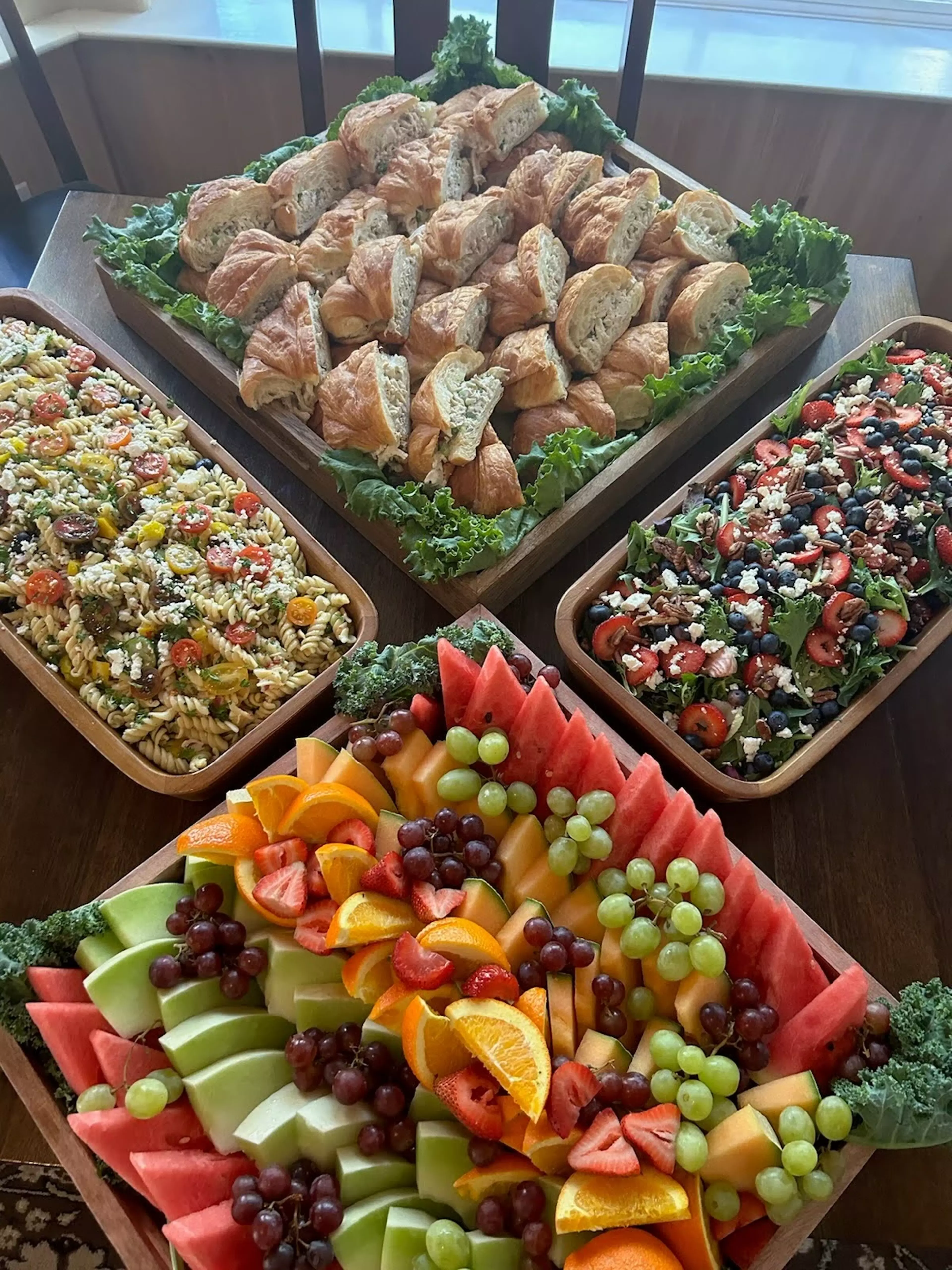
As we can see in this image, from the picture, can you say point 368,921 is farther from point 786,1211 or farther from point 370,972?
point 786,1211

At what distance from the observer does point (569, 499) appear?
189cm

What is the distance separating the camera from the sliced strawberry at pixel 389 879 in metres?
1.33

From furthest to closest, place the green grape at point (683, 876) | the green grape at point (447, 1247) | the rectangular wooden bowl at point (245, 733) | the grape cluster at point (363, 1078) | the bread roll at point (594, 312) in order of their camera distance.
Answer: the bread roll at point (594, 312) → the rectangular wooden bowl at point (245, 733) → the green grape at point (683, 876) → the grape cluster at point (363, 1078) → the green grape at point (447, 1247)

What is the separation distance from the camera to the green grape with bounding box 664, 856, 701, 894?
131cm

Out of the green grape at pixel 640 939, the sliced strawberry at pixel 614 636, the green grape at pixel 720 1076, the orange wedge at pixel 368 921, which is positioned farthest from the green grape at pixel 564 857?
the sliced strawberry at pixel 614 636

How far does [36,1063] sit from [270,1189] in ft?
1.42

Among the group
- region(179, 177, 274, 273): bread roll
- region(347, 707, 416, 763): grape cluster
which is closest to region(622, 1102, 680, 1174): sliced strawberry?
region(347, 707, 416, 763): grape cluster

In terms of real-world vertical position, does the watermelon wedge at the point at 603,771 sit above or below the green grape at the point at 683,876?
above

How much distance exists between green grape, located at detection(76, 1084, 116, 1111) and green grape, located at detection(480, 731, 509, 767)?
732 millimetres

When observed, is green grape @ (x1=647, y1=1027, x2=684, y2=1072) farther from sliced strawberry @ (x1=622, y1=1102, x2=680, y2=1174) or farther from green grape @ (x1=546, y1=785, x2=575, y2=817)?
green grape @ (x1=546, y1=785, x2=575, y2=817)

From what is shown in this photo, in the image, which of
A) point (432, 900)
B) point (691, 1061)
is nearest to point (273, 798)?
point (432, 900)

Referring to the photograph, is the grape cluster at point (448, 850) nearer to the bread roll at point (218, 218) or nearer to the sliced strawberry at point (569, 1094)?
the sliced strawberry at point (569, 1094)

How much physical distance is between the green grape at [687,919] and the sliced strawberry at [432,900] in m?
0.32

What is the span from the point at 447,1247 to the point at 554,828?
0.60m
